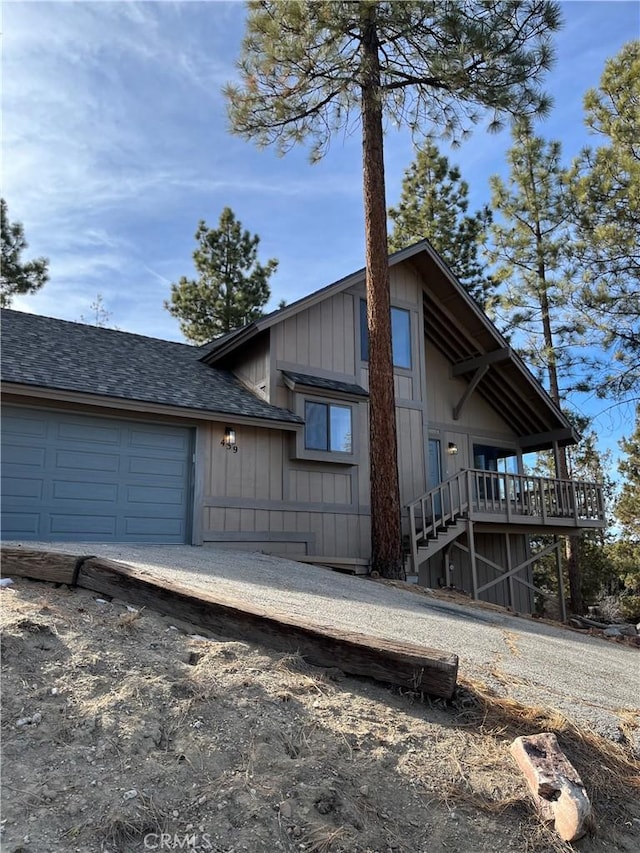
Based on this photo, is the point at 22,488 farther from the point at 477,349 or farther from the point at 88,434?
the point at 477,349

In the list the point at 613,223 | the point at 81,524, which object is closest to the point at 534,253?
the point at 613,223

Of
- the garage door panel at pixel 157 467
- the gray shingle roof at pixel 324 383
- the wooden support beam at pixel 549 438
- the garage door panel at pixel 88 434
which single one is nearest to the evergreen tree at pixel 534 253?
the wooden support beam at pixel 549 438

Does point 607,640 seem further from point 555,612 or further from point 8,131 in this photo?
point 555,612

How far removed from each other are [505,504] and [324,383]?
4.96 meters

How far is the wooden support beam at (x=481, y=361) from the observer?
13.0 metres

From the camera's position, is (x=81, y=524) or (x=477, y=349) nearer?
(x=81, y=524)

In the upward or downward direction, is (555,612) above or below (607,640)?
below

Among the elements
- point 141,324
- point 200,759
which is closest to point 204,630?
point 200,759

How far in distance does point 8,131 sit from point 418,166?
1868cm

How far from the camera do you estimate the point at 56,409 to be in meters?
8.66

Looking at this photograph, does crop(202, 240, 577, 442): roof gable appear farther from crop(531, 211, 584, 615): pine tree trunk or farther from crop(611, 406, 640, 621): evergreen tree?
crop(611, 406, 640, 621): evergreen tree

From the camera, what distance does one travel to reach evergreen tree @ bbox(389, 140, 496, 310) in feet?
70.7

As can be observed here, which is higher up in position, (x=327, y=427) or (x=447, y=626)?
(x=327, y=427)

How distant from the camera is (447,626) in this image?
5656 millimetres
